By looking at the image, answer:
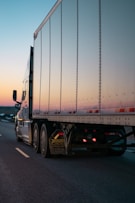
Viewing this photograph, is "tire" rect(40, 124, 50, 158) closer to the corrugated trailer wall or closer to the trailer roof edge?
the corrugated trailer wall

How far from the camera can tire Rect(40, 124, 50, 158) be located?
1262cm

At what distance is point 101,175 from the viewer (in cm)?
945

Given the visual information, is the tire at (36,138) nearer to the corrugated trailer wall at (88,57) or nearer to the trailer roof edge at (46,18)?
the corrugated trailer wall at (88,57)

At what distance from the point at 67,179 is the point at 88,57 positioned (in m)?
2.71

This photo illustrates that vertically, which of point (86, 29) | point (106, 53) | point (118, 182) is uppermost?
point (86, 29)

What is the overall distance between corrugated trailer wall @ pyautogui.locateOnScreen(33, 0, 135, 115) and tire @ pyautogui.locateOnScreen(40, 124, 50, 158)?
0.63 m

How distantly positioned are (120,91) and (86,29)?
236 cm

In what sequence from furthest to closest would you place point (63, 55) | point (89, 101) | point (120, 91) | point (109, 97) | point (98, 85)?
point (63, 55), point (89, 101), point (98, 85), point (109, 97), point (120, 91)

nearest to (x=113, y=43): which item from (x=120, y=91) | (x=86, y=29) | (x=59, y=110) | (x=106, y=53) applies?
(x=106, y=53)

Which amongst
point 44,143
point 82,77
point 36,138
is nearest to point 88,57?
point 82,77

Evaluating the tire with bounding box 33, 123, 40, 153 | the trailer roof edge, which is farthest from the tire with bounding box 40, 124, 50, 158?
the trailer roof edge

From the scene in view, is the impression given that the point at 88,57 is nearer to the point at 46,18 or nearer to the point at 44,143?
the point at 46,18

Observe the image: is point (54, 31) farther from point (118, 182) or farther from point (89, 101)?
point (118, 182)

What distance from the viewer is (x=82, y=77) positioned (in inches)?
351
